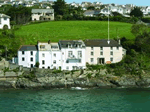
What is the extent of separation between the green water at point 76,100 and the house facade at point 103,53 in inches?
458

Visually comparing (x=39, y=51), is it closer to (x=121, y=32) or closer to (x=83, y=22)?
(x=121, y=32)

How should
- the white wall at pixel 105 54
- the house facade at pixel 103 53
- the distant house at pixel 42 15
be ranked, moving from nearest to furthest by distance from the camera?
1. the white wall at pixel 105 54
2. the house facade at pixel 103 53
3. the distant house at pixel 42 15

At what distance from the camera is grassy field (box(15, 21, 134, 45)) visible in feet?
271

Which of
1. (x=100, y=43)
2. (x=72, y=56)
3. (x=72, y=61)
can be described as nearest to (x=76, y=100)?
(x=72, y=61)

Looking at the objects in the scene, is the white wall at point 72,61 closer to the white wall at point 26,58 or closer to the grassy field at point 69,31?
the white wall at point 26,58

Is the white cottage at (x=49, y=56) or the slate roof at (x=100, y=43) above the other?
the slate roof at (x=100, y=43)

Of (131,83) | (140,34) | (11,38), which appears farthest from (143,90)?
(11,38)

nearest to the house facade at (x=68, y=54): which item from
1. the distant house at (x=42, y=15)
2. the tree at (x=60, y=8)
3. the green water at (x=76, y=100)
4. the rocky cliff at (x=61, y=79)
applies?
the rocky cliff at (x=61, y=79)

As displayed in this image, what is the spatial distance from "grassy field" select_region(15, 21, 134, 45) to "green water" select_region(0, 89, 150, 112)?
73.6ft

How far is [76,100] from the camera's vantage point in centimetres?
5381

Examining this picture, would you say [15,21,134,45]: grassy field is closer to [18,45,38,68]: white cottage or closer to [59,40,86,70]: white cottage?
[18,45,38,68]: white cottage

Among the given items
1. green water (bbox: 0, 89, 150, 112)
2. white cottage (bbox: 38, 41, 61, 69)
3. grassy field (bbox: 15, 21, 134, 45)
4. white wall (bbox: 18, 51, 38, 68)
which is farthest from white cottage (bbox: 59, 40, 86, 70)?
grassy field (bbox: 15, 21, 134, 45)

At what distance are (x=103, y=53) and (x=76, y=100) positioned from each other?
20075mm

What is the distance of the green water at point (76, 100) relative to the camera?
49219 millimetres
